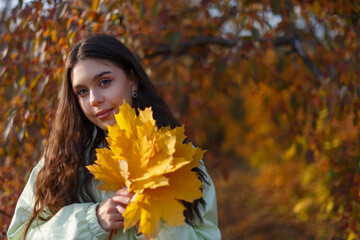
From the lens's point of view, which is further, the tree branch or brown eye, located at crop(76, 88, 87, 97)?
the tree branch

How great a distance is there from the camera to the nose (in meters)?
1.87

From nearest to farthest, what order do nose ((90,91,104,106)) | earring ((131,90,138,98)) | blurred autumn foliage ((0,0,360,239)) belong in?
nose ((90,91,104,106)) < earring ((131,90,138,98)) < blurred autumn foliage ((0,0,360,239))

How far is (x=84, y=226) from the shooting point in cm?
171

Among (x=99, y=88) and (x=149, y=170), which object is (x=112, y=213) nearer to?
(x=149, y=170)

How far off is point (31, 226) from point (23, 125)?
3.20ft

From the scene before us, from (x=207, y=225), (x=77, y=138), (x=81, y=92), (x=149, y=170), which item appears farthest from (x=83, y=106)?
(x=207, y=225)

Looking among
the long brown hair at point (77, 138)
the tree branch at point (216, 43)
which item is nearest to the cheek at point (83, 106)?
the long brown hair at point (77, 138)

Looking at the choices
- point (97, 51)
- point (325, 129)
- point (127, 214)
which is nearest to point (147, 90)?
point (97, 51)

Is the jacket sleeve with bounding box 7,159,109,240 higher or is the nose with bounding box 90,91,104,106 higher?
the nose with bounding box 90,91,104,106

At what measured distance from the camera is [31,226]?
1.89 m

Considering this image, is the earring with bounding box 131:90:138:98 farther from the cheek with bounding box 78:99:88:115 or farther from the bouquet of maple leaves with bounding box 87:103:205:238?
the bouquet of maple leaves with bounding box 87:103:205:238

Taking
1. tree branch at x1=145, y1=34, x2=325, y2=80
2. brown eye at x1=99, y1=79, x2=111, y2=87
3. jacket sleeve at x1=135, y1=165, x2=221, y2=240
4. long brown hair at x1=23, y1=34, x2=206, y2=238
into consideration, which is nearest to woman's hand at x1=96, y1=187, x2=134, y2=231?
jacket sleeve at x1=135, y1=165, x2=221, y2=240

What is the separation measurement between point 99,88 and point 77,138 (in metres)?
→ 0.32

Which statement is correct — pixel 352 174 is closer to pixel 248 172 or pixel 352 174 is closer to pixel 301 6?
pixel 301 6
